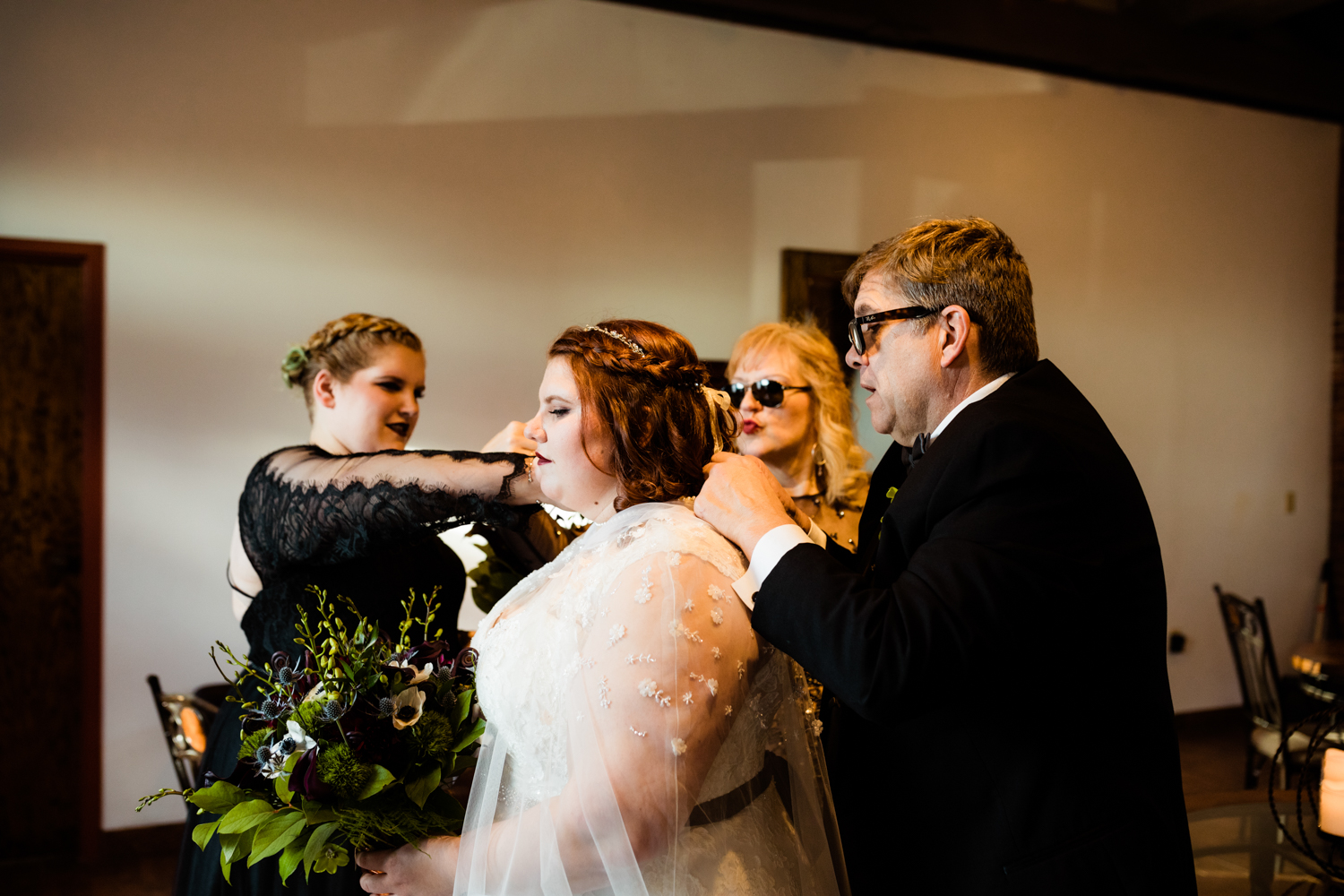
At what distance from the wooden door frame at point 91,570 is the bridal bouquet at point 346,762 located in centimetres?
300

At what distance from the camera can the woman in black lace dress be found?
74.9 inches

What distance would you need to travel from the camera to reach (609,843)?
135 centimetres

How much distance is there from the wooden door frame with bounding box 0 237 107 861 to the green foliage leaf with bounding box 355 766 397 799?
10.6ft

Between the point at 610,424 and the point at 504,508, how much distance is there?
0.41 metres

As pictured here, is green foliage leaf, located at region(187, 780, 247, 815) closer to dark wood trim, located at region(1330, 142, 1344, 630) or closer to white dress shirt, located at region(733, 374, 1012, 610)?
white dress shirt, located at region(733, 374, 1012, 610)

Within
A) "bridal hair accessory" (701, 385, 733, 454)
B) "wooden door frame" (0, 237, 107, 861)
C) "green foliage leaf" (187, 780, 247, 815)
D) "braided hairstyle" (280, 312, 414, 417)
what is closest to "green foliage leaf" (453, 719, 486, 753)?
"green foliage leaf" (187, 780, 247, 815)

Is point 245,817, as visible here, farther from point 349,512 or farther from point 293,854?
point 349,512

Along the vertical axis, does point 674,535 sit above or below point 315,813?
above

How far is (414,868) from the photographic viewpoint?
1504 mm

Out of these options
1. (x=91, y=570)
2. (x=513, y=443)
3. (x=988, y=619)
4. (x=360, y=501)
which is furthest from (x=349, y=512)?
(x=91, y=570)

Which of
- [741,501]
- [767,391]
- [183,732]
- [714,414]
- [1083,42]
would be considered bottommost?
[183,732]

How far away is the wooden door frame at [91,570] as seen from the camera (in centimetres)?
397

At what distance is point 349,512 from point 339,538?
0.07m

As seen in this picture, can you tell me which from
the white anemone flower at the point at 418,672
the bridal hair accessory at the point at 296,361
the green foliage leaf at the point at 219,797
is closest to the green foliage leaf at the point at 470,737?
the white anemone flower at the point at 418,672
